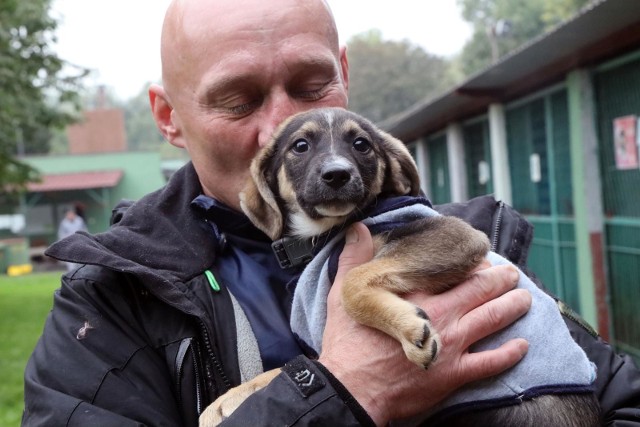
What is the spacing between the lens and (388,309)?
91.7 inches

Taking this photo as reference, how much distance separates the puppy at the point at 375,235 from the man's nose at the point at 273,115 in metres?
0.03

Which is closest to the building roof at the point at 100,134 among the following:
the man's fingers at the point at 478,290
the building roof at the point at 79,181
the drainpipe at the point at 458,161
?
the building roof at the point at 79,181

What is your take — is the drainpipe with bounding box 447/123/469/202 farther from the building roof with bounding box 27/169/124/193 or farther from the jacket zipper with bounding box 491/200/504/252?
the building roof with bounding box 27/169/124/193

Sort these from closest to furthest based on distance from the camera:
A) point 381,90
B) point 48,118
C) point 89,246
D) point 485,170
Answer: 1. point 89,246
2. point 485,170
3. point 48,118
4. point 381,90

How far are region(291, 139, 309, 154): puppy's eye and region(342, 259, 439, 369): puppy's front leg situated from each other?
21.3 inches

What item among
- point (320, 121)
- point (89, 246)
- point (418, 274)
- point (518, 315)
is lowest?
point (518, 315)

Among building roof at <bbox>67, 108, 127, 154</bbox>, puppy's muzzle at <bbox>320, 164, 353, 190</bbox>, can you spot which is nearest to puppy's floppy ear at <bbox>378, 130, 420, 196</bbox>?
puppy's muzzle at <bbox>320, 164, 353, 190</bbox>

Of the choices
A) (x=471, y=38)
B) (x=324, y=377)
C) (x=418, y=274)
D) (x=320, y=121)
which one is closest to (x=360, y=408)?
(x=324, y=377)

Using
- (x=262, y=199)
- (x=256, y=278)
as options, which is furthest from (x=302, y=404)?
(x=262, y=199)

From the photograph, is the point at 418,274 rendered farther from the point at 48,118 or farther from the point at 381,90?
the point at 381,90

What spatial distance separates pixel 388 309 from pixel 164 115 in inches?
54.1

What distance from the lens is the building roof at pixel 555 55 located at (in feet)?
21.2

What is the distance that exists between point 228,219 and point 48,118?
52.3 ft

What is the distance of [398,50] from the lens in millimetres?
71750
